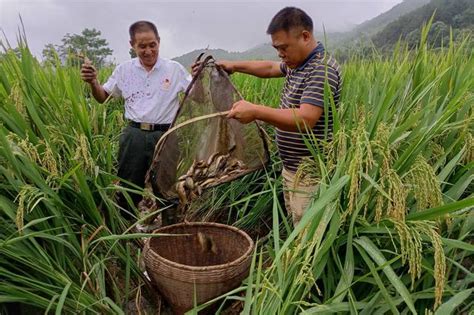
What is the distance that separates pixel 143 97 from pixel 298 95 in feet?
3.87

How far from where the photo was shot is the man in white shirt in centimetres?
262

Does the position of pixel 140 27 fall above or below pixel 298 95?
above

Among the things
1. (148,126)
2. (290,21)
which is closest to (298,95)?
(290,21)

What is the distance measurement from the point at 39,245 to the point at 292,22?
1424mm

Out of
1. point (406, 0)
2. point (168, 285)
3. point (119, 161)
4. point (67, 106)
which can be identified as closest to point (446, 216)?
point (168, 285)

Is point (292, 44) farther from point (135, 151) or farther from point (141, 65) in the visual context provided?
point (135, 151)

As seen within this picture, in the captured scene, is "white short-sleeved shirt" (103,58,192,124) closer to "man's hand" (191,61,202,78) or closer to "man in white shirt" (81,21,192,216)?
"man in white shirt" (81,21,192,216)

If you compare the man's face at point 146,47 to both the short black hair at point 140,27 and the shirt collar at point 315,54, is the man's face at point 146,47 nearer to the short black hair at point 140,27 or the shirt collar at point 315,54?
the short black hair at point 140,27

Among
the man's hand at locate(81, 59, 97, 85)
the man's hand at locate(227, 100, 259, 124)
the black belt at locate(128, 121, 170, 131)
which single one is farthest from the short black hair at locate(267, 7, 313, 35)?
the man's hand at locate(81, 59, 97, 85)

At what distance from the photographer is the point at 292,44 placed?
187 cm

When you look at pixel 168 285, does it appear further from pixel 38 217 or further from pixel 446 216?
pixel 446 216

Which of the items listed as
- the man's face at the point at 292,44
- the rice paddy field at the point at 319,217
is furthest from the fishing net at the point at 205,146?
the man's face at the point at 292,44

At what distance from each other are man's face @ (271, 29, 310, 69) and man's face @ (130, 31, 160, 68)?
3.27 feet

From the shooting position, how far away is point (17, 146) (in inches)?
56.1
